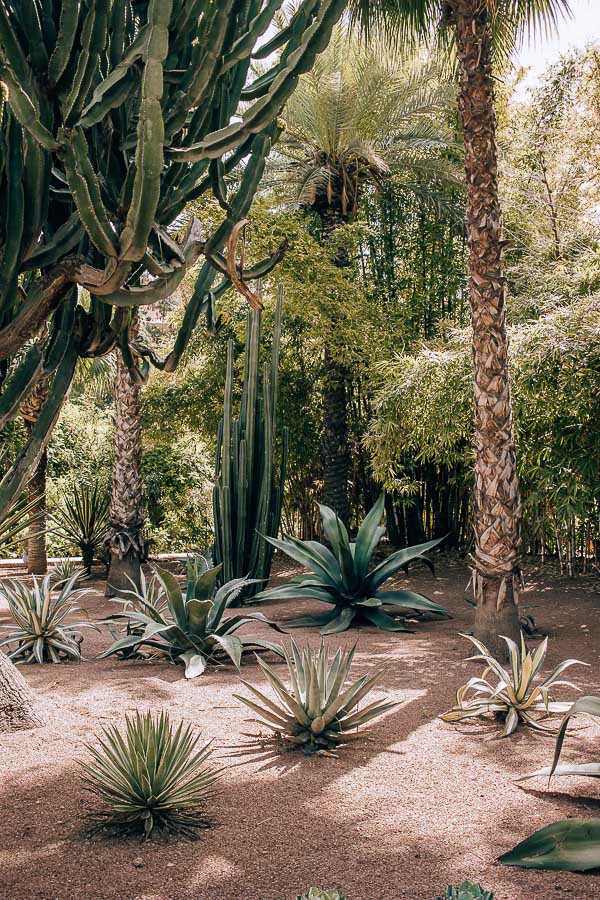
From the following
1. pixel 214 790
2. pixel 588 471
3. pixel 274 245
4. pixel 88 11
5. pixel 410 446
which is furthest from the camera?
pixel 274 245

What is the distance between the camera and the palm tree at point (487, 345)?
17.1 ft

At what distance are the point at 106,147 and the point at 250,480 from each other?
16.2ft

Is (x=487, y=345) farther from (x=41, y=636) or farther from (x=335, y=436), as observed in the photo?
(x=335, y=436)

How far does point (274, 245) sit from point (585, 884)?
8251 millimetres

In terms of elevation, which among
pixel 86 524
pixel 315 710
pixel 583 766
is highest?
pixel 86 524

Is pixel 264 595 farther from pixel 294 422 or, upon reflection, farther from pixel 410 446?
pixel 294 422

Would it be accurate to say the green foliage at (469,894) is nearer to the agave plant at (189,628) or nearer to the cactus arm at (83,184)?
the cactus arm at (83,184)

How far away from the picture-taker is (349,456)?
11.2m

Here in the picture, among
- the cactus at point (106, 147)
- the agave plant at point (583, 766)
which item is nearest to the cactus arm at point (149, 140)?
the cactus at point (106, 147)

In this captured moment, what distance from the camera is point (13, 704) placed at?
3.46m

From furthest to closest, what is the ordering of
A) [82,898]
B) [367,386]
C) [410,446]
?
[367,386] → [410,446] → [82,898]

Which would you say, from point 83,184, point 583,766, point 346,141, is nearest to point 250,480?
point 346,141

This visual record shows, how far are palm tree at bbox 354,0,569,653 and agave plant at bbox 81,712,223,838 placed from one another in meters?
2.89

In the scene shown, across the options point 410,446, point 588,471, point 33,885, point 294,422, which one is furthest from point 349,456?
point 33,885
